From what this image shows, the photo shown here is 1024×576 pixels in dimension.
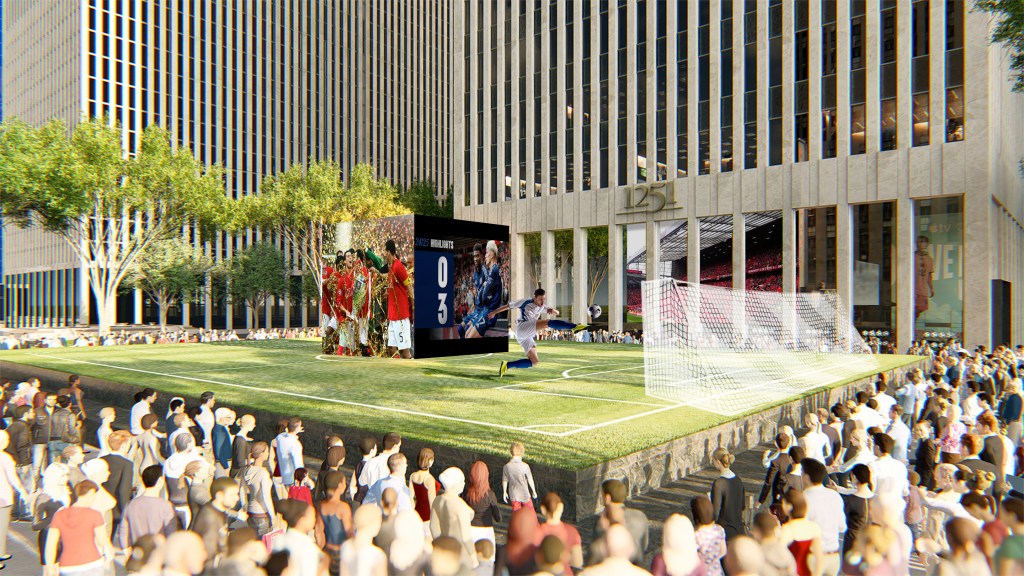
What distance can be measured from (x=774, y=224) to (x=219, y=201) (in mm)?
36040

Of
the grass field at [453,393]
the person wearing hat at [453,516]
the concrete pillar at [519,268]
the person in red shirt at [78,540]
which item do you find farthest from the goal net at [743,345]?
the concrete pillar at [519,268]

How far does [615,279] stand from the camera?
1758 inches

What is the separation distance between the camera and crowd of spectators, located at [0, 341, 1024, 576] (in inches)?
183

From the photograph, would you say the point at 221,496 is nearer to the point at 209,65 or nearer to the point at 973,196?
the point at 973,196

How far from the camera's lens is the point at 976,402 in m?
11.4

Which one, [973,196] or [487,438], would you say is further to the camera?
[973,196]

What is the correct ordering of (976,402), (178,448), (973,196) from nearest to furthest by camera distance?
1. (178,448)
2. (976,402)
3. (973,196)

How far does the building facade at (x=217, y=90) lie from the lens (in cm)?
6569

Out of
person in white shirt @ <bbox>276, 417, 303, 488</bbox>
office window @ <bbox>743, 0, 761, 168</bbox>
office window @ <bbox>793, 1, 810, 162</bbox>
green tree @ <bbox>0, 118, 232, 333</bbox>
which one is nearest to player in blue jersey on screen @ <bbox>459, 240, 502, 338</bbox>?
office window @ <bbox>743, 0, 761, 168</bbox>

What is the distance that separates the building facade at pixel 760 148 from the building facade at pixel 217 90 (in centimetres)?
3026

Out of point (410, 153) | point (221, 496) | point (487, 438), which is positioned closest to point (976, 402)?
point (487, 438)

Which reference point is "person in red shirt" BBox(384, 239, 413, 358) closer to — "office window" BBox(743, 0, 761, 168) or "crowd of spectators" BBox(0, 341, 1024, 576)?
"crowd of spectators" BBox(0, 341, 1024, 576)

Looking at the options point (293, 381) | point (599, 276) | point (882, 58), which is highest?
point (882, 58)

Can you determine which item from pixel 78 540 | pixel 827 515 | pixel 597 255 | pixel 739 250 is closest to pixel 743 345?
pixel 739 250
